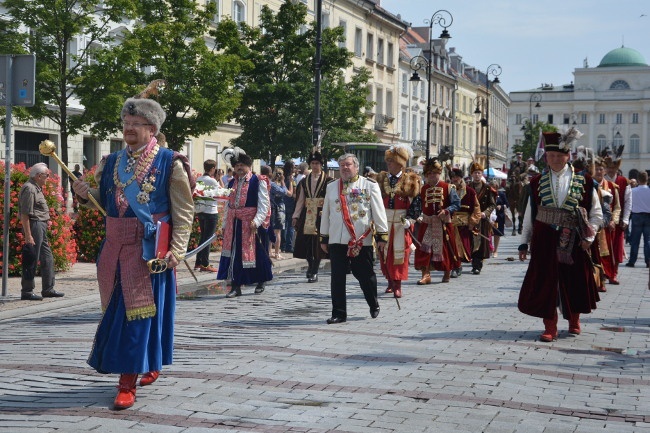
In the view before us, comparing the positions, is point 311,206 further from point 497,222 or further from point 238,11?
point 238,11

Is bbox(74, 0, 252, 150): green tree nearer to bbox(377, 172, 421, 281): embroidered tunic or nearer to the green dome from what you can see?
bbox(377, 172, 421, 281): embroidered tunic

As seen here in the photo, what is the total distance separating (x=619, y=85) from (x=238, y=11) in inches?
4376

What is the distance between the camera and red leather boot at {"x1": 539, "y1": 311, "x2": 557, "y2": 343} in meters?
9.36

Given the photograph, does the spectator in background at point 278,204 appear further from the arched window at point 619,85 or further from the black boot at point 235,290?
the arched window at point 619,85

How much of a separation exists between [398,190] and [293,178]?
10.1 m

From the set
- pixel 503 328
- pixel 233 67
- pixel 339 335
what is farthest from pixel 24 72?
pixel 233 67

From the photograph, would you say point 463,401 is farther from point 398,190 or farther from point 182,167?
point 398,190

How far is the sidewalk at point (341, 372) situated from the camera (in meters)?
5.93

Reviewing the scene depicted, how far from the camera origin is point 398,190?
13.1m

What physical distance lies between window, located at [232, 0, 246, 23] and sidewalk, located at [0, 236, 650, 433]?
3274cm

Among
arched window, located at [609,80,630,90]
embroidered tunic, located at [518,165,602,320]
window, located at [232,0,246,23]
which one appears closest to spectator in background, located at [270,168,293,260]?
embroidered tunic, located at [518,165,602,320]

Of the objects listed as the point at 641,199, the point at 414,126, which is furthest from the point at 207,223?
the point at 414,126

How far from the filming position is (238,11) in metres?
44.2

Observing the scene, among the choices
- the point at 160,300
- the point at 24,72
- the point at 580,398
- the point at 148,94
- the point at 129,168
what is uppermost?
the point at 24,72
